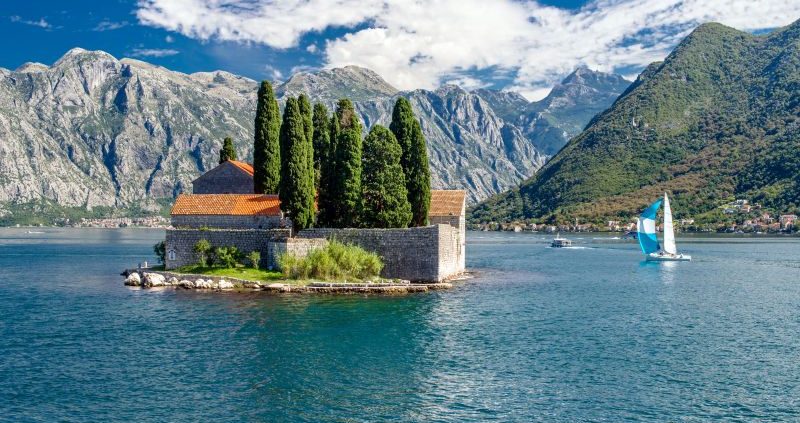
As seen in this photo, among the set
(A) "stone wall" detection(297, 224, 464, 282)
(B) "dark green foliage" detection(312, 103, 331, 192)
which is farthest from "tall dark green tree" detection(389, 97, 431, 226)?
(A) "stone wall" detection(297, 224, 464, 282)

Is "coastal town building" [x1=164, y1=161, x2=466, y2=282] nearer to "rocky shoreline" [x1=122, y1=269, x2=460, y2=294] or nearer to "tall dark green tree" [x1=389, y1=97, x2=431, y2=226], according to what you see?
"rocky shoreline" [x1=122, y1=269, x2=460, y2=294]

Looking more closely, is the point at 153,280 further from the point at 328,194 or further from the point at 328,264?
the point at 328,194

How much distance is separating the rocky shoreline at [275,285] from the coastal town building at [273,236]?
1.98 m

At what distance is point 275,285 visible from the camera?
2085 inches

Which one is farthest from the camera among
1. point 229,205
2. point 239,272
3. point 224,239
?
point 229,205

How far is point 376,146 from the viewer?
199ft

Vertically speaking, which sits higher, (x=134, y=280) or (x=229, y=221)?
(x=229, y=221)

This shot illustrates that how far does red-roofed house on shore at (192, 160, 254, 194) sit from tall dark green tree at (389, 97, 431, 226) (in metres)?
16.5

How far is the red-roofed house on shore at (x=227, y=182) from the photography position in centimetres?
6769

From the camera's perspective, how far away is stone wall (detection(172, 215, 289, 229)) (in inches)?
2328

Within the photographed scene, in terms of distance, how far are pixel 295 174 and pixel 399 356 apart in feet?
94.3

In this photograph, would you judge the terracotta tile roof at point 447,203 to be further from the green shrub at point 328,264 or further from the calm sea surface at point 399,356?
the green shrub at point 328,264

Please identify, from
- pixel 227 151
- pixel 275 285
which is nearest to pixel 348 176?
pixel 275 285

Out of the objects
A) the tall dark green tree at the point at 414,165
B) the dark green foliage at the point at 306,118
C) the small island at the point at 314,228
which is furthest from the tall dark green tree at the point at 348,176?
the tall dark green tree at the point at 414,165
